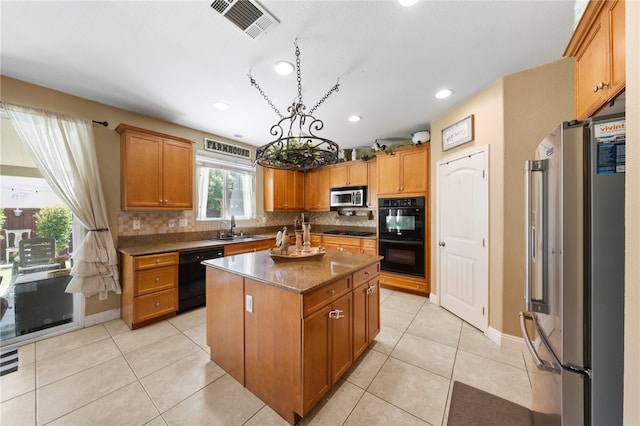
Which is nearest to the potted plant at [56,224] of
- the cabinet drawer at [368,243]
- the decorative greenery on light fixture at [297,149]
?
the decorative greenery on light fixture at [297,149]

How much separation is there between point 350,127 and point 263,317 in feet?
10.2

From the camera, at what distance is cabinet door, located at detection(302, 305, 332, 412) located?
1390 millimetres

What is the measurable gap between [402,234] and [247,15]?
329 centimetres

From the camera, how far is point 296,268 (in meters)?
1.84

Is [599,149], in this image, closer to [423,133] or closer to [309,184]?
[423,133]

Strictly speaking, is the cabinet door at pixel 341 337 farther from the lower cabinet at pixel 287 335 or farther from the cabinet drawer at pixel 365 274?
the cabinet drawer at pixel 365 274

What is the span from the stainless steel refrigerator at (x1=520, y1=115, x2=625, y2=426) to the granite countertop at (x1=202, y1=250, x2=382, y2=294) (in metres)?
1.13

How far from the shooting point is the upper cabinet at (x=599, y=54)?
99cm

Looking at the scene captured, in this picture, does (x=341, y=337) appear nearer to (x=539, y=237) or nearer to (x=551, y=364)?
(x=551, y=364)

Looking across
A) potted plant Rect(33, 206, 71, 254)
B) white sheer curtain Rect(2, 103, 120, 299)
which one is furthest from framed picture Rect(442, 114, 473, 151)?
potted plant Rect(33, 206, 71, 254)

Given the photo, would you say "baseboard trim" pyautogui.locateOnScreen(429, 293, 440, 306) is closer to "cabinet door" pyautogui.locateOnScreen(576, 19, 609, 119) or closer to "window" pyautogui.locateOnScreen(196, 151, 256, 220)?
"cabinet door" pyautogui.locateOnScreen(576, 19, 609, 119)

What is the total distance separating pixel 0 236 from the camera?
7.54 ft

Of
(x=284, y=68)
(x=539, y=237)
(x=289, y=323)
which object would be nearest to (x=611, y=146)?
(x=539, y=237)

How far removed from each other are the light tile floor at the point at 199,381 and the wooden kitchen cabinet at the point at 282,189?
2686mm
